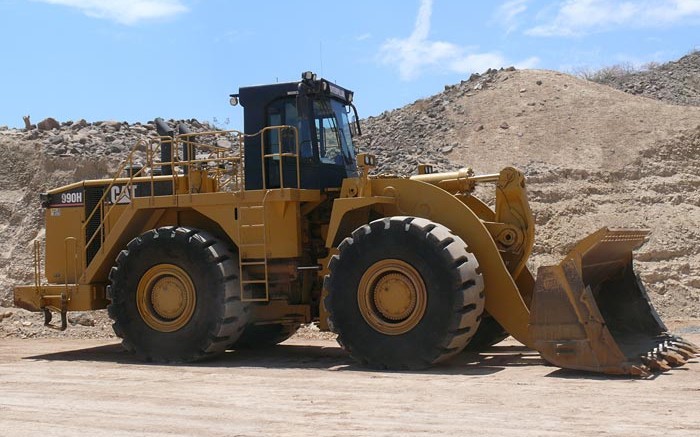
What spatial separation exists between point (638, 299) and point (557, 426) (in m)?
A: 4.79

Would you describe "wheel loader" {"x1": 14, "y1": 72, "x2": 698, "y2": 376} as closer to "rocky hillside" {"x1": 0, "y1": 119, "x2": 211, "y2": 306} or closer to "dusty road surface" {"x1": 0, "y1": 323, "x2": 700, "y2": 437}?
"dusty road surface" {"x1": 0, "y1": 323, "x2": 700, "y2": 437}

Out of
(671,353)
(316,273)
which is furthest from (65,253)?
(671,353)

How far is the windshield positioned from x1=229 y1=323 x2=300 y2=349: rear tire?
2.66 meters

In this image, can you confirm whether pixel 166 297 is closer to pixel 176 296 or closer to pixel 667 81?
pixel 176 296

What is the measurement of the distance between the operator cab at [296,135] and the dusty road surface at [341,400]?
2.45 metres

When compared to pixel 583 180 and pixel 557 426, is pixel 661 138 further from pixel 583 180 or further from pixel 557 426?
pixel 557 426

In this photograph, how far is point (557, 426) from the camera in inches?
268

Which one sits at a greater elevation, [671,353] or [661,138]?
[661,138]

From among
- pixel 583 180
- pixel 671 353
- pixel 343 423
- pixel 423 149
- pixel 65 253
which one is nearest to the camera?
pixel 343 423

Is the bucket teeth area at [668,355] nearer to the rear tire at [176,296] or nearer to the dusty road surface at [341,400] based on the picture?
the dusty road surface at [341,400]

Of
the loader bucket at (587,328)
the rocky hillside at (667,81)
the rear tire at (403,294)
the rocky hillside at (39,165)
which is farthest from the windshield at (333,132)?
the rocky hillside at (667,81)

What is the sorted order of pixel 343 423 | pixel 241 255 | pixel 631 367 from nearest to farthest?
pixel 343 423, pixel 631 367, pixel 241 255

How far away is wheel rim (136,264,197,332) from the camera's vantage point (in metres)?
12.0

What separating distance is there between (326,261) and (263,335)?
2540 millimetres
